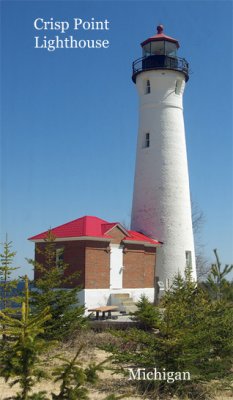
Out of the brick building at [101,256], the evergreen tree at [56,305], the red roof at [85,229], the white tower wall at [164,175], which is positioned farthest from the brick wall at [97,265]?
the white tower wall at [164,175]

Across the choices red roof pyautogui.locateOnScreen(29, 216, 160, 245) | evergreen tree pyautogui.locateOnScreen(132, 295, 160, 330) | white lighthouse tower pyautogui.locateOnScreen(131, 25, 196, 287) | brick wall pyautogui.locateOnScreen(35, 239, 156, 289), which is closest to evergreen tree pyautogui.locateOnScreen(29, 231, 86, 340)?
A: evergreen tree pyautogui.locateOnScreen(132, 295, 160, 330)

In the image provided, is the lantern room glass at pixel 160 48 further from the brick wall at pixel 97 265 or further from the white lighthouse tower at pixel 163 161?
the brick wall at pixel 97 265

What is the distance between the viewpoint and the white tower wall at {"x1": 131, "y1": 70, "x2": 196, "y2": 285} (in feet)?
82.6

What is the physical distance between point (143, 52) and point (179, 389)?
72.2 feet

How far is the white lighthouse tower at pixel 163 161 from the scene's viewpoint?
2519 centimetres

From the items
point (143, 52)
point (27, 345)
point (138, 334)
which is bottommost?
point (138, 334)

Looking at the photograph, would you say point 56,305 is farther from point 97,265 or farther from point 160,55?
point 160,55

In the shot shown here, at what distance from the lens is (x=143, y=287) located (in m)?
23.6

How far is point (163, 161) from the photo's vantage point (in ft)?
83.5

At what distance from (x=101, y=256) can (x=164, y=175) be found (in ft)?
23.3

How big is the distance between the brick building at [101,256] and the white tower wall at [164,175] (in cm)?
177

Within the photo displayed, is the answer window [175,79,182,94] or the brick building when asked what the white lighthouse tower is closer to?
window [175,79,182,94]

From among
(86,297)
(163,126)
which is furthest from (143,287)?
(163,126)

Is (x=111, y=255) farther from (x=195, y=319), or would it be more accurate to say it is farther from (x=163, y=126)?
(x=195, y=319)
